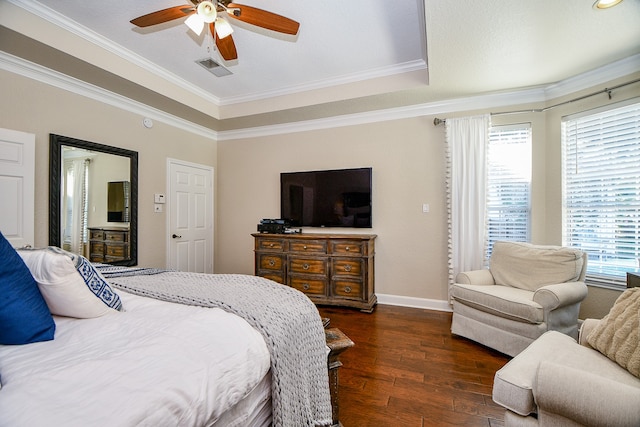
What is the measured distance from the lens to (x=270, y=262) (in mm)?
3816

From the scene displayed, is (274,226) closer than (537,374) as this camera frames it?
No

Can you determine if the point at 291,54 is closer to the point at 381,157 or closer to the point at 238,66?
the point at 238,66

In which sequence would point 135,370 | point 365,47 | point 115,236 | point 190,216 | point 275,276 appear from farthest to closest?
1. point 190,216
2. point 275,276
3. point 115,236
4. point 365,47
5. point 135,370

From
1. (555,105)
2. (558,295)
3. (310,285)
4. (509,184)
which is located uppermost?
(555,105)

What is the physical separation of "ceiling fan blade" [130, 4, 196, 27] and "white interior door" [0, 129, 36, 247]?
1.57 meters

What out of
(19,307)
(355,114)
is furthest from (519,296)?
(19,307)

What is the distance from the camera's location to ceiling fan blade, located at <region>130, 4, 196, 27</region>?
6.15ft

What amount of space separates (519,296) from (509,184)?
57.2 inches

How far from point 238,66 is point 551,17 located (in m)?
2.78

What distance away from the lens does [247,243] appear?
457 cm

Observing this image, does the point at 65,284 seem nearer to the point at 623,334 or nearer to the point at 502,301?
the point at 623,334

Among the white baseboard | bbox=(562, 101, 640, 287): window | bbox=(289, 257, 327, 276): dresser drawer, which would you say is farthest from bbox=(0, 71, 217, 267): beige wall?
bbox=(562, 101, 640, 287): window

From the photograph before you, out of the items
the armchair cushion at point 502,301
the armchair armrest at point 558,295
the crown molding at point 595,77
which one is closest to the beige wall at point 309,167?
the crown molding at point 595,77

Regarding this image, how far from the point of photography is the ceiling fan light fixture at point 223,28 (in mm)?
1950
